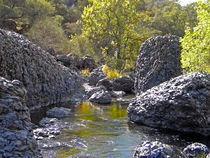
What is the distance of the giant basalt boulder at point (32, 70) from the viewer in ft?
34.8

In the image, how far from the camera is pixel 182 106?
Answer: 765 centimetres

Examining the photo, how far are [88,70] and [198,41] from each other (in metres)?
16.0

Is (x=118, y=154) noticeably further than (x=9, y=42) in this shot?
No

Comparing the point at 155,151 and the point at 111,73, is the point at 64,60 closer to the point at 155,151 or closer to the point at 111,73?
the point at 111,73

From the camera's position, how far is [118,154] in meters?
6.11

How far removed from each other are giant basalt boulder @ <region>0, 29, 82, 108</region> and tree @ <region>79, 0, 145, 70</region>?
889 centimetres

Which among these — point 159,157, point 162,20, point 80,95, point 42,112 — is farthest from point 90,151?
point 162,20

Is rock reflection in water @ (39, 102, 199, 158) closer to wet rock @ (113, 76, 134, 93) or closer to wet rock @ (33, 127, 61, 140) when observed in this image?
wet rock @ (33, 127, 61, 140)

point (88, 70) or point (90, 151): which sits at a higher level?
point (88, 70)

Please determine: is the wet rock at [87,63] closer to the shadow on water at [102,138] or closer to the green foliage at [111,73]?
the green foliage at [111,73]

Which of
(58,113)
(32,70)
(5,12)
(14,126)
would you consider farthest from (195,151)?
(5,12)

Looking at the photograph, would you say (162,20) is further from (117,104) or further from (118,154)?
(118,154)

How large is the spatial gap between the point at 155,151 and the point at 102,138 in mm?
2273

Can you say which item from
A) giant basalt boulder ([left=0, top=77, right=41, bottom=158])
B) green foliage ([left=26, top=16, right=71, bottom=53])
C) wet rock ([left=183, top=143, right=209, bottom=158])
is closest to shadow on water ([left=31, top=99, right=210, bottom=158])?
wet rock ([left=183, top=143, right=209, bottom=158])
